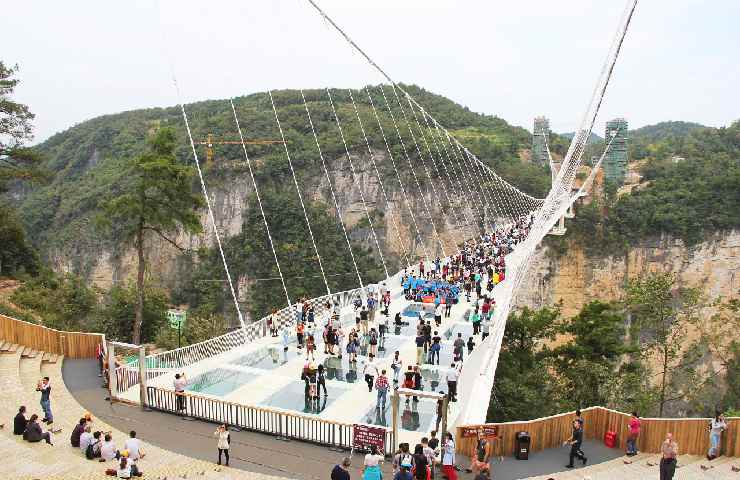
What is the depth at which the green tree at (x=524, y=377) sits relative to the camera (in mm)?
21812

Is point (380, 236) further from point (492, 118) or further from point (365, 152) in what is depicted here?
point (492, 118)

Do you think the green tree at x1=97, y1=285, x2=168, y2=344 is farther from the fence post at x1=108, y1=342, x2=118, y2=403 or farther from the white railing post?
the white railing post

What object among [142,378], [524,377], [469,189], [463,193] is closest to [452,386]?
[142,378]

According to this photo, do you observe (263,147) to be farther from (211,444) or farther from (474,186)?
(211,444)

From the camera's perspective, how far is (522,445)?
9375 millimetres

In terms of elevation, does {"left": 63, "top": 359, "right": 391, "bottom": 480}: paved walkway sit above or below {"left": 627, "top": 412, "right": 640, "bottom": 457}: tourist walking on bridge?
below

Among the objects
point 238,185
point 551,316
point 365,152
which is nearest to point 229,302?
point 238,185

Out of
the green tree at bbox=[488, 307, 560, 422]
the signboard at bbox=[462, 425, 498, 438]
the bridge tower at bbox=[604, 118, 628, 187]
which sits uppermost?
the bridge tower at bbox=[604, 118, 628, 187]

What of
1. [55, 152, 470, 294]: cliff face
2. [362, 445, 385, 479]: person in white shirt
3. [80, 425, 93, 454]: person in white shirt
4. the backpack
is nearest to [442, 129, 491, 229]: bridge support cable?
[55, 152, 470, 294]: cliff face

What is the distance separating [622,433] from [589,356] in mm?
17442

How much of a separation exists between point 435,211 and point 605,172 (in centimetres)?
1982

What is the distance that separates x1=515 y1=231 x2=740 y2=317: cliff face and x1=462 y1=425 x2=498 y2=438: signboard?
40.6 meters

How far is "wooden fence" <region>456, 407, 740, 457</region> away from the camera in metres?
9.30

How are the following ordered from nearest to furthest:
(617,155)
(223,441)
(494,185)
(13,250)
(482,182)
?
(223,441) < (13,250) < (494,185) < (482,182) < (617,155)
